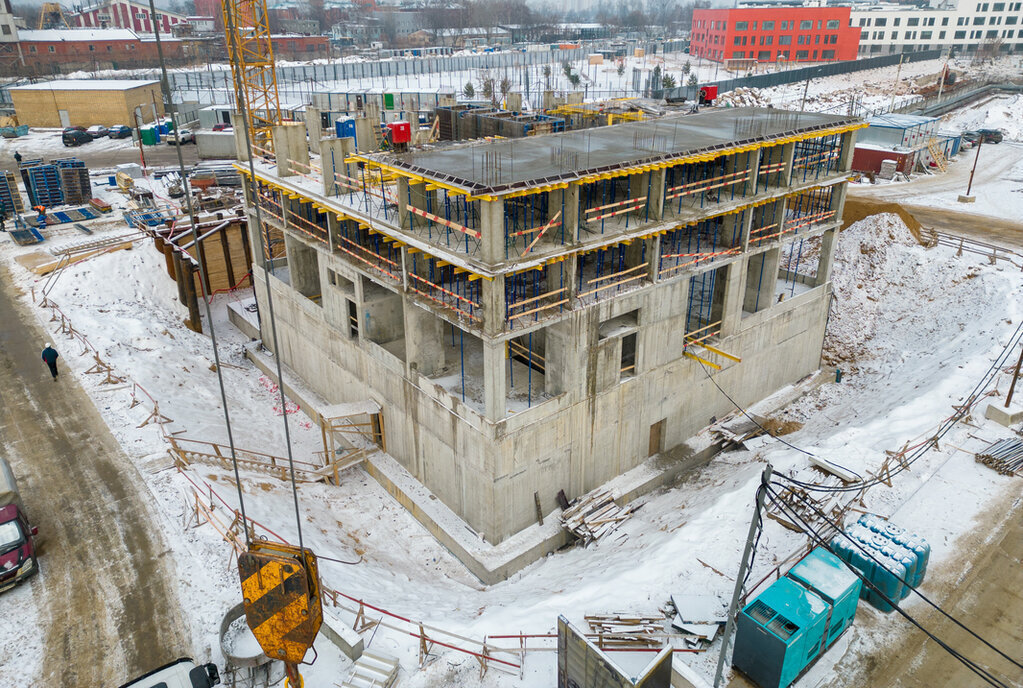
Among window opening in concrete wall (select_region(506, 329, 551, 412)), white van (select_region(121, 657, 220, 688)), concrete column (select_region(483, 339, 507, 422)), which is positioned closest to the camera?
white van (select_region(121, 657, 220, 688))

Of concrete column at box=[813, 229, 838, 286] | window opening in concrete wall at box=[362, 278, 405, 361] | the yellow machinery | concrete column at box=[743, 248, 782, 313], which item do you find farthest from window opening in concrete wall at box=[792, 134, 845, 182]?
the yellow machinery

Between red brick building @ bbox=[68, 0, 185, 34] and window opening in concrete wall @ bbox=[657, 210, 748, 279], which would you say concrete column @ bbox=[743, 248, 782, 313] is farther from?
red brick building @ bbox=[68, 0, 185, 34]

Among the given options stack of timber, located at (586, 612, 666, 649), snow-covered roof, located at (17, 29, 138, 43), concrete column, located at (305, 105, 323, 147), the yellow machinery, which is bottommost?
stack of timber, located at (586, 612, 666, 649)

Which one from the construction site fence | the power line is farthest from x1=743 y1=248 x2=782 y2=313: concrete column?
the construction site fence

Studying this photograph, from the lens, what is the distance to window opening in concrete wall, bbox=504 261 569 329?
18.1m

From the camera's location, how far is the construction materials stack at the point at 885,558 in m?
15.2

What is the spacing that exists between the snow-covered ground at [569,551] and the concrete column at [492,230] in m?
8.57

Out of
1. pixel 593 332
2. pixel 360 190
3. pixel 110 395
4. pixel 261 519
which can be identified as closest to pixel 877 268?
pixel 593 332

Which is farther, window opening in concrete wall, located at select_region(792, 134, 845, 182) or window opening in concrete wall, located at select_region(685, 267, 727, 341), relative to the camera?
window opening in concrete wall, located at select_region(792, 134, 845, 182)

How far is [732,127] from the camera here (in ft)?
80.5

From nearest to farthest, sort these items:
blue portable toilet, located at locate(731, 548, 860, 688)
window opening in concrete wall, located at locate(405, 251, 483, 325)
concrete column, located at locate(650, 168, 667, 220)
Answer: blue portable toilet, located at locate(731, 548, 860, 688) → window opening in concrete wall, located at locate(405, 251, 483, 325) → concrete column, located at locate(650, 168, 667, 220)

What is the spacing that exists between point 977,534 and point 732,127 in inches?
598

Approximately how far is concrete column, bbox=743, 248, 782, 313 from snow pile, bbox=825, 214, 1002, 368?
7512 millimetres

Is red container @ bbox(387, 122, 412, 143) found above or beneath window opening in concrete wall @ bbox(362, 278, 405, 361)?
above
